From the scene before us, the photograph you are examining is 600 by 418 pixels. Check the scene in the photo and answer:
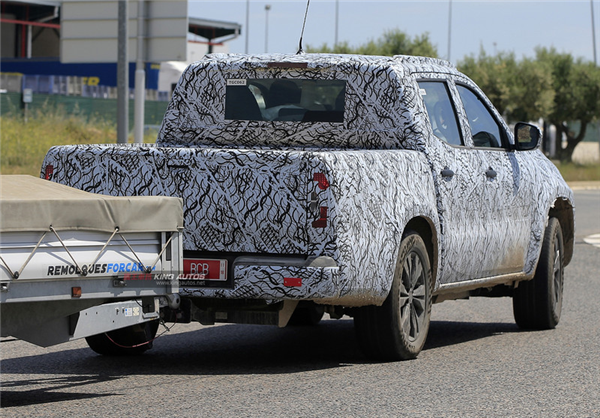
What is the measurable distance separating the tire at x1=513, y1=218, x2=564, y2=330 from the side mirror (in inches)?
35.0

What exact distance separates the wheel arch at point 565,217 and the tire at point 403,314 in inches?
103

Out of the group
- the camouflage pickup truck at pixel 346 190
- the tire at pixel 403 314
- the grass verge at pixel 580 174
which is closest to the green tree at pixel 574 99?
the grass verge at pixel 580 174

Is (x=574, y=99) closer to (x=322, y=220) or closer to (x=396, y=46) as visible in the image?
(x=396, y=46)

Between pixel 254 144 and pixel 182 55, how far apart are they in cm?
1185

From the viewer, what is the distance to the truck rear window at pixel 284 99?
27.6 feet

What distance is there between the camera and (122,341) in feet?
26.8

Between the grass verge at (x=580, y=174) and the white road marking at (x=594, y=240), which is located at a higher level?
the white road marking at (x=594, y=240)

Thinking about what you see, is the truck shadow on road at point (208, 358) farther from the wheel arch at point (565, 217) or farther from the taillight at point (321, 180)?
the taillight at point (321, 180)

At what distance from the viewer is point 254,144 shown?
27.9 feet

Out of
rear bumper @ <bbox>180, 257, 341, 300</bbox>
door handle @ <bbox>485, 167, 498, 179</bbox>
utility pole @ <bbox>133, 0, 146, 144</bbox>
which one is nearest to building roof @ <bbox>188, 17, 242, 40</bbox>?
utility pole @ <bbox>133, 0, 146, 144</bbox>

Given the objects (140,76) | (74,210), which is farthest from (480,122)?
(140,76)

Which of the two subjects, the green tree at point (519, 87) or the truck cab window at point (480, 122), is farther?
the green tree at point (519, 87)

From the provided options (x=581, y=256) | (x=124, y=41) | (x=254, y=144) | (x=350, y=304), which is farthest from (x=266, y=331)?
(x=124, y=41)

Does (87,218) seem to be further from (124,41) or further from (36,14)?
(36,14)
